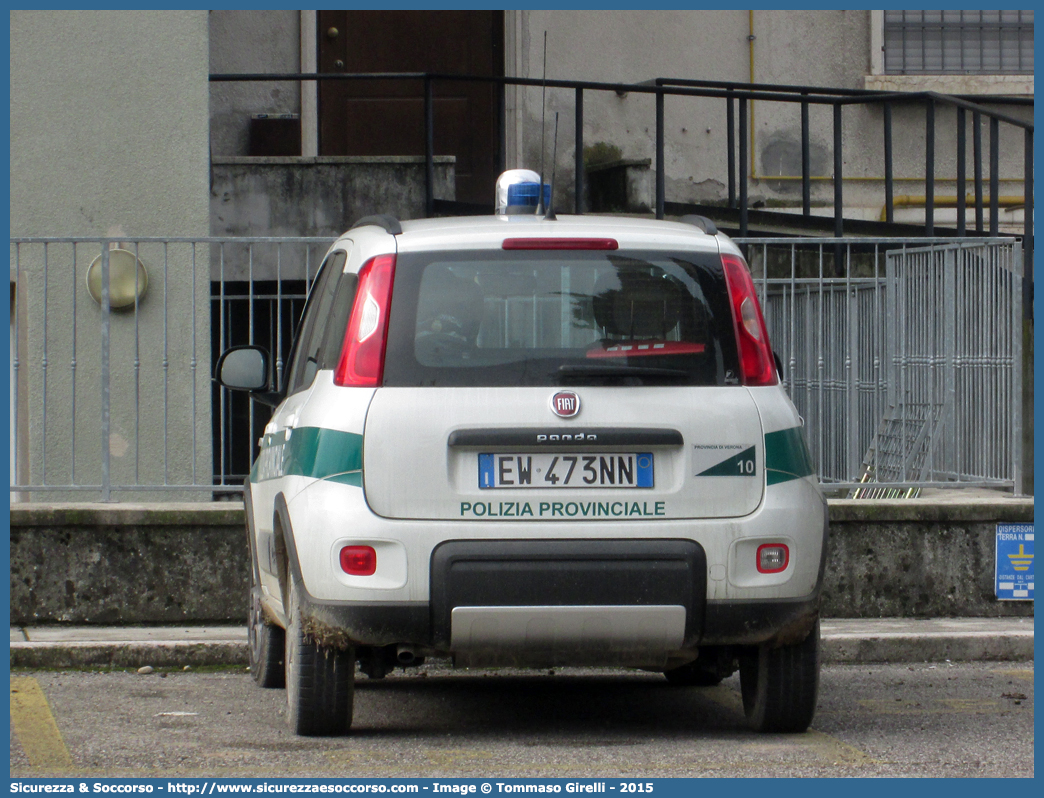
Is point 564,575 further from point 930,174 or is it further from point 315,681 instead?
point 930,174

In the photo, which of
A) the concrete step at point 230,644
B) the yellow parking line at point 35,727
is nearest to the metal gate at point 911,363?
the concrete step at point 230,644

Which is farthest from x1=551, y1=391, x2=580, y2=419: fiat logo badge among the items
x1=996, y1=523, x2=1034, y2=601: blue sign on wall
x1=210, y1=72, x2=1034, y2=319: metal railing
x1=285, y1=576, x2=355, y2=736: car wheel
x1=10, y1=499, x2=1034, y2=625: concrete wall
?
x1=210, y1=72, x2=1034, y2=319: metal railing

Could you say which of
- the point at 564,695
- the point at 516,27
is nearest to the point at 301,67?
the point at 516,27

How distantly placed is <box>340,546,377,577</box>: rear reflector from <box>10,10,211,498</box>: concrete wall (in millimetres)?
3383

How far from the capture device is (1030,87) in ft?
44.3

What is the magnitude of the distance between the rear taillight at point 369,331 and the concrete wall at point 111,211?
3.22 meters

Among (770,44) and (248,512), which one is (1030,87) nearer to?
(770,44)

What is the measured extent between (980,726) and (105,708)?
10.9 ft

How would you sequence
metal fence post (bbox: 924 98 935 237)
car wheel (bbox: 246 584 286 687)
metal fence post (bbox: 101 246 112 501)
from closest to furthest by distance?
1. car wheel (bbox: 246 584 286 687)
2. metal fence post (bbox: 101 246 112 501)
3. metal fence post (bbox: 924 98 935 237)

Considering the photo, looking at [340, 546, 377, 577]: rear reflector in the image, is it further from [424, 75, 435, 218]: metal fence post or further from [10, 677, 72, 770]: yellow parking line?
[424, 75, 435, 218]: metal fence post

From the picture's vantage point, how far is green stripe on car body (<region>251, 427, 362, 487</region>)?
14.4ft

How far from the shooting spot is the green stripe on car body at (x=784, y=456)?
14.9ft

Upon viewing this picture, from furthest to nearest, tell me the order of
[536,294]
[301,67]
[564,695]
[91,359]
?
[301,67] → [91,359] → [564,695] → [536,294]

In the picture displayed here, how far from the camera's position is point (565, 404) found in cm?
444
